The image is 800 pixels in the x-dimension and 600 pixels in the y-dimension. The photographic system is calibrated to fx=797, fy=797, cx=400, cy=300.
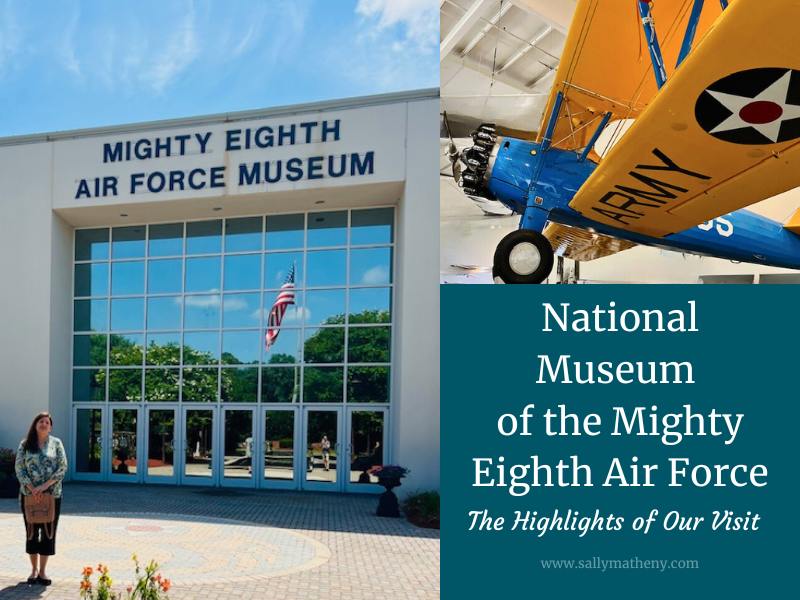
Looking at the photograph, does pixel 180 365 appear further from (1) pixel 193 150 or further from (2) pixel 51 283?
(1) pixel 193 150

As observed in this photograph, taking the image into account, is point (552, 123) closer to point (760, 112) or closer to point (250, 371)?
point (760, 112)

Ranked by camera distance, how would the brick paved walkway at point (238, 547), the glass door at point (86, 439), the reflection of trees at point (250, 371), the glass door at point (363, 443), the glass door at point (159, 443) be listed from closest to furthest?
the brick paved walkway at point (238, 547) → the glass door at point (363, 443) → the reflection of trees at point (250, 371) → the glass door at point (159, 443) → the glass door at point (86, 439)

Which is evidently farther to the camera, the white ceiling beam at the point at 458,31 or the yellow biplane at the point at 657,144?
the white ceiling beam at the point at 458,31

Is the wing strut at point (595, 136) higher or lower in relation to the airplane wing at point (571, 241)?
higher

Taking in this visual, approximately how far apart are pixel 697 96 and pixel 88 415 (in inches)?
626

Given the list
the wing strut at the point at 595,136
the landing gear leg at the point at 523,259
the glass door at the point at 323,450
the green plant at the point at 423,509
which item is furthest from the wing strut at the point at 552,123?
the glass door at the point at 323,450

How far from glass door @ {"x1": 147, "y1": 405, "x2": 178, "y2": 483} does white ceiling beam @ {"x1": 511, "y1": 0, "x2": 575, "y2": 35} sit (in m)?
13.6

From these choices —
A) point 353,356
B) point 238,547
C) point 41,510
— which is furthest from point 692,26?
point 353,356

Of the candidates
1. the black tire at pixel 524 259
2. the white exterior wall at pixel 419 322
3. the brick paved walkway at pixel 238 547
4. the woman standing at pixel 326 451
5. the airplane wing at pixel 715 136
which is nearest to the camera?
the airplane wing at pixel 715 136

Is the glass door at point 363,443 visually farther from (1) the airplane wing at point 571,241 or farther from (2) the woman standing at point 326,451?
(1) the airplane wing at point 571,241

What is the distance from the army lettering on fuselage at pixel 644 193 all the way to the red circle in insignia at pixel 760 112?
1.07 ft

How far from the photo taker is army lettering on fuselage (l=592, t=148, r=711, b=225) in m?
2.88

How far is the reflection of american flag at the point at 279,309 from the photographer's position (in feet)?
50.6

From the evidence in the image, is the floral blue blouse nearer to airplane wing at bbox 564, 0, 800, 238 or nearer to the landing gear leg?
the landing gear leg
